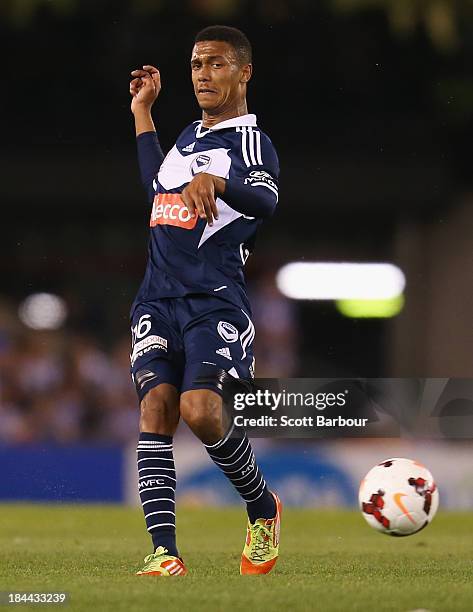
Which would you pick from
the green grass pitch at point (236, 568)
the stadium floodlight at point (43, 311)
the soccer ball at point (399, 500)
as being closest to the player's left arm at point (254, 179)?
the soccer ball at point (399, 500)

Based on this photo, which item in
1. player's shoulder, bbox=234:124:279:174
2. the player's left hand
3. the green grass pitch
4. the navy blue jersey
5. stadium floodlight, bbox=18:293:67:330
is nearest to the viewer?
the green grass pitch

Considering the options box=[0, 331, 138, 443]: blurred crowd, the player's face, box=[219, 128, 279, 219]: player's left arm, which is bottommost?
box=[219, 128, 279, 219]: player's left arm

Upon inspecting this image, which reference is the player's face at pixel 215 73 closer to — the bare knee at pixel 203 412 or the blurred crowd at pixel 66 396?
the bare knee at pixel 203 412

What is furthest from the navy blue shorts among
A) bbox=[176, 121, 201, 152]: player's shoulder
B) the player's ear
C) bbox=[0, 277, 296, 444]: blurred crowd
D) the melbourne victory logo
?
bbox=[0, 277, 296, 444]: blurred crowd

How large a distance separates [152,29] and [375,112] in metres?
2.89

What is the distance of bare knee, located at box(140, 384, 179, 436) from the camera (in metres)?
5.29

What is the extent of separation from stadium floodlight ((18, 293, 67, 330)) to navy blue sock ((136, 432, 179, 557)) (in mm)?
10051

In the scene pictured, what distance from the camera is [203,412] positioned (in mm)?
5164

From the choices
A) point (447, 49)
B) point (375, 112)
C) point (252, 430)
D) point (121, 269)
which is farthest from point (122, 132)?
point (252, 430)

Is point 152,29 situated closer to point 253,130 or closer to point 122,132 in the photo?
point 122,132

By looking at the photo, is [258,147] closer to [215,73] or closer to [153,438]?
[215,73]

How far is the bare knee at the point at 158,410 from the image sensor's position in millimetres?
5285

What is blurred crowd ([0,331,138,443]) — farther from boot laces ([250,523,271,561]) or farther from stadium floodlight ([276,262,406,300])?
boot laces ([250,523,271,561])

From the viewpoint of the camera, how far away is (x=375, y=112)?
16188mm
